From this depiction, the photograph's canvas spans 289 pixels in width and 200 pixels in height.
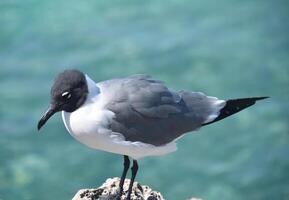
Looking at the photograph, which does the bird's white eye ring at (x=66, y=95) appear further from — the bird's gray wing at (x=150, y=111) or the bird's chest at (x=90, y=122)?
the bird's gray wing at (x=150, y=111)

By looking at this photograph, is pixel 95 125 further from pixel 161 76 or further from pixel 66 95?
pixel 161 76

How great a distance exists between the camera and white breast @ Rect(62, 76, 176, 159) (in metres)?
3.71

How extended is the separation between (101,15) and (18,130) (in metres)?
2.29

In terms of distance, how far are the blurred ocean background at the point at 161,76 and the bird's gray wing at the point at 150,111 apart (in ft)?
10.2

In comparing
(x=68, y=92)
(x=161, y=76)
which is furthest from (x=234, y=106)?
(x=161, y=76)

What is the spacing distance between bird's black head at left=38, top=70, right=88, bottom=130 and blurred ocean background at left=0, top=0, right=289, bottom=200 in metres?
3.42

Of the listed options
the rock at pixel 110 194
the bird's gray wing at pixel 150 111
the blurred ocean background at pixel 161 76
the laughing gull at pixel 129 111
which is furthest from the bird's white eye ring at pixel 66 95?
the blurred ocean background at pixel 161 76

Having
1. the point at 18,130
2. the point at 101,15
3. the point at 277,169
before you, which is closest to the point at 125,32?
the point at 101,15

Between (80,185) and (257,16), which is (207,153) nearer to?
(80,185)

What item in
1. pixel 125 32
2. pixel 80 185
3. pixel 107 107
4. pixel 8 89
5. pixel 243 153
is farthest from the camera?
pixel 125 32

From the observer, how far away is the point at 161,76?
8.28 meters

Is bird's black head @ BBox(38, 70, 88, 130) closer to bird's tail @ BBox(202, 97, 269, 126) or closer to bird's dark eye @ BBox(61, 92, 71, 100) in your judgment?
bird's dark eye @ BBox(61, 92, 71, 100)

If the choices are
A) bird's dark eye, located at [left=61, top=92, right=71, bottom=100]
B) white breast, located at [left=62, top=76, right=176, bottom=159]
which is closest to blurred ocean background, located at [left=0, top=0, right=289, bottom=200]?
white breast, located at [left=62, top=76, right=176, bottom=159]

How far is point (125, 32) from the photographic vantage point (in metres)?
8.98
